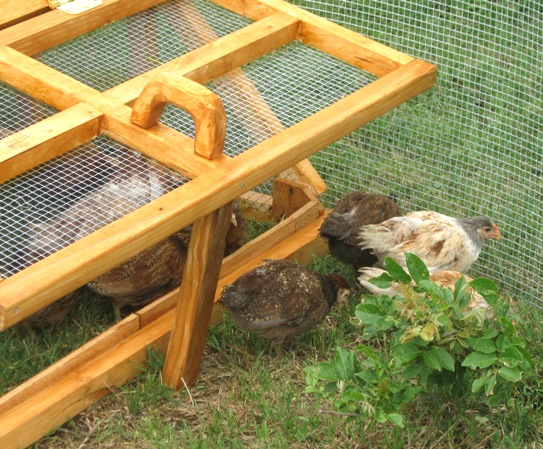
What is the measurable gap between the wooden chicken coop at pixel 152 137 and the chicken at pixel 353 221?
0.66 feet

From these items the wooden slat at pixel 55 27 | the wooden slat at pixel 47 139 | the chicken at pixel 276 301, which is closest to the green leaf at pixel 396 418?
the chicken at pixel 276 301

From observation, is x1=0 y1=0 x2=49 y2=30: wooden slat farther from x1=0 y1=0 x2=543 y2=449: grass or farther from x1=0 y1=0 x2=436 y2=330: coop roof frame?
x1=0 y1=0 x2=543 y2=449: grass

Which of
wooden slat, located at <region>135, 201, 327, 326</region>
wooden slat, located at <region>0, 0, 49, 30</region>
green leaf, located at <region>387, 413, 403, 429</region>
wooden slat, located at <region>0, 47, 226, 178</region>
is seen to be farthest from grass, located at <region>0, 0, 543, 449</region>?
wooden slat, located at <region>0, 0, 49, 30</region>

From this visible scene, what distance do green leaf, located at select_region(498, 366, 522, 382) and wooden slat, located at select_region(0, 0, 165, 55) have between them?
191cm

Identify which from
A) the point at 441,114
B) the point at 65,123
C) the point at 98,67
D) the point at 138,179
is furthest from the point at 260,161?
the point at 441,114

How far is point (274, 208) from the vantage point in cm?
475

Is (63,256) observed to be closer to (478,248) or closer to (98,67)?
(98,67)

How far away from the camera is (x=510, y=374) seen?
10.3ft

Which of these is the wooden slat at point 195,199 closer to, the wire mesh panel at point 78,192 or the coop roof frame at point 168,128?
the coop roof frame at point 168,128

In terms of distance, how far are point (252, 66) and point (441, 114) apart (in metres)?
1.55

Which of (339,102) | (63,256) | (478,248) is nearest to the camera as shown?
(63,256)

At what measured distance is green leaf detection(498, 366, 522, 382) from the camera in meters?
3.14

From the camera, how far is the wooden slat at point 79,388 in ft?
11.6

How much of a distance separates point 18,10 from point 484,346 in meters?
2.08
